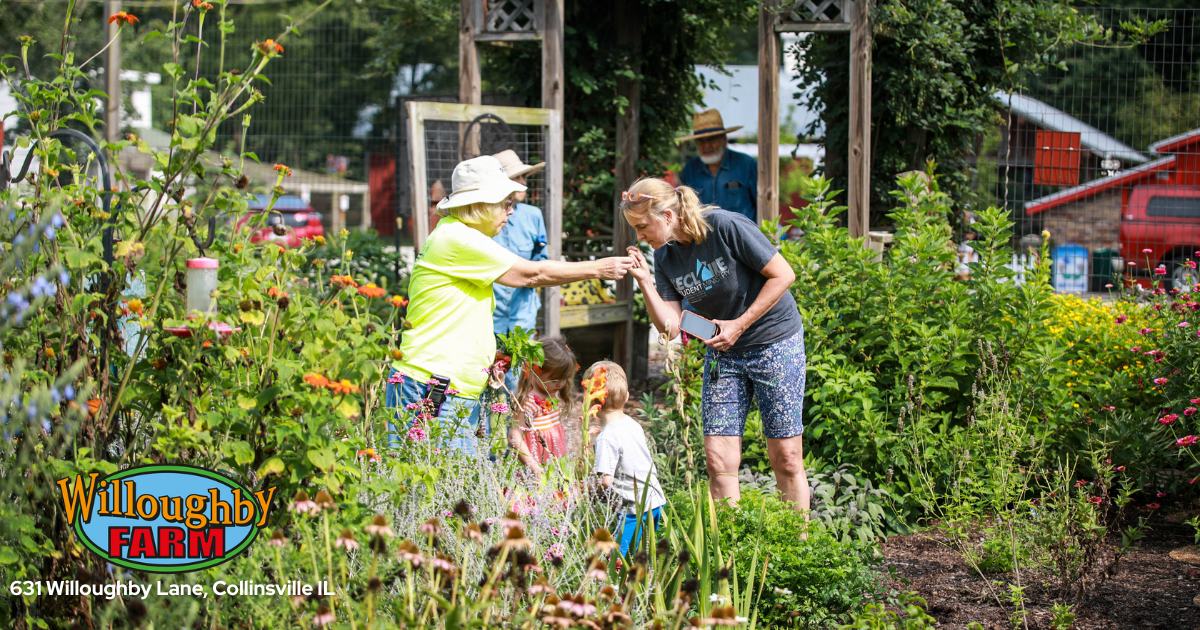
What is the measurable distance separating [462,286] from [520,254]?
5.33 feet

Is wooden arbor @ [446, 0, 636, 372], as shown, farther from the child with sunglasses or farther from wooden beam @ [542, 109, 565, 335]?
the child with sunglasses

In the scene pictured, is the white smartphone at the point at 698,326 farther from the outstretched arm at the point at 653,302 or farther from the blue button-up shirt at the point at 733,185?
the blue button-up shirt at the point at 733,185

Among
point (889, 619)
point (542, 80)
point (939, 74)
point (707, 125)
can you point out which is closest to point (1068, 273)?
point (939, 74)

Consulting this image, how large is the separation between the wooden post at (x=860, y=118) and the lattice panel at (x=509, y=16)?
1.84 m

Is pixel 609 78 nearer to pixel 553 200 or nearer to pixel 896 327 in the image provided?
pixel 553 200

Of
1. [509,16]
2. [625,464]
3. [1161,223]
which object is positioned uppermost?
[509,16]

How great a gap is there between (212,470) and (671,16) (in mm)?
5502

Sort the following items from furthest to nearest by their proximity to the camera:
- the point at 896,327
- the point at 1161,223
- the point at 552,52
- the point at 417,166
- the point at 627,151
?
the point at 1161,223, the point at 627,151, the point at 552,52, the point at 417,166, the point at 896,327

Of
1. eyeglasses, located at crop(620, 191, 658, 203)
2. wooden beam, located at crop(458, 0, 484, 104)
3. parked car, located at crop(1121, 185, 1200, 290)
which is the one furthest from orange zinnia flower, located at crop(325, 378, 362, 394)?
parked car, located at crop(1121, 185, 1200, 290)

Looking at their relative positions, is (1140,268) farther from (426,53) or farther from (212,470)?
(426,53)

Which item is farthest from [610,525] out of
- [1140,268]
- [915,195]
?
[1140,268]

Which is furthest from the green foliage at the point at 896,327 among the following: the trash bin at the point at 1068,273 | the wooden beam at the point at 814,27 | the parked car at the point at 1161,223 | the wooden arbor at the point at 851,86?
the parked car at the point at 1161,223

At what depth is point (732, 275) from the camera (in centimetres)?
313

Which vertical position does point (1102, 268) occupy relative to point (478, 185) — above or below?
below
